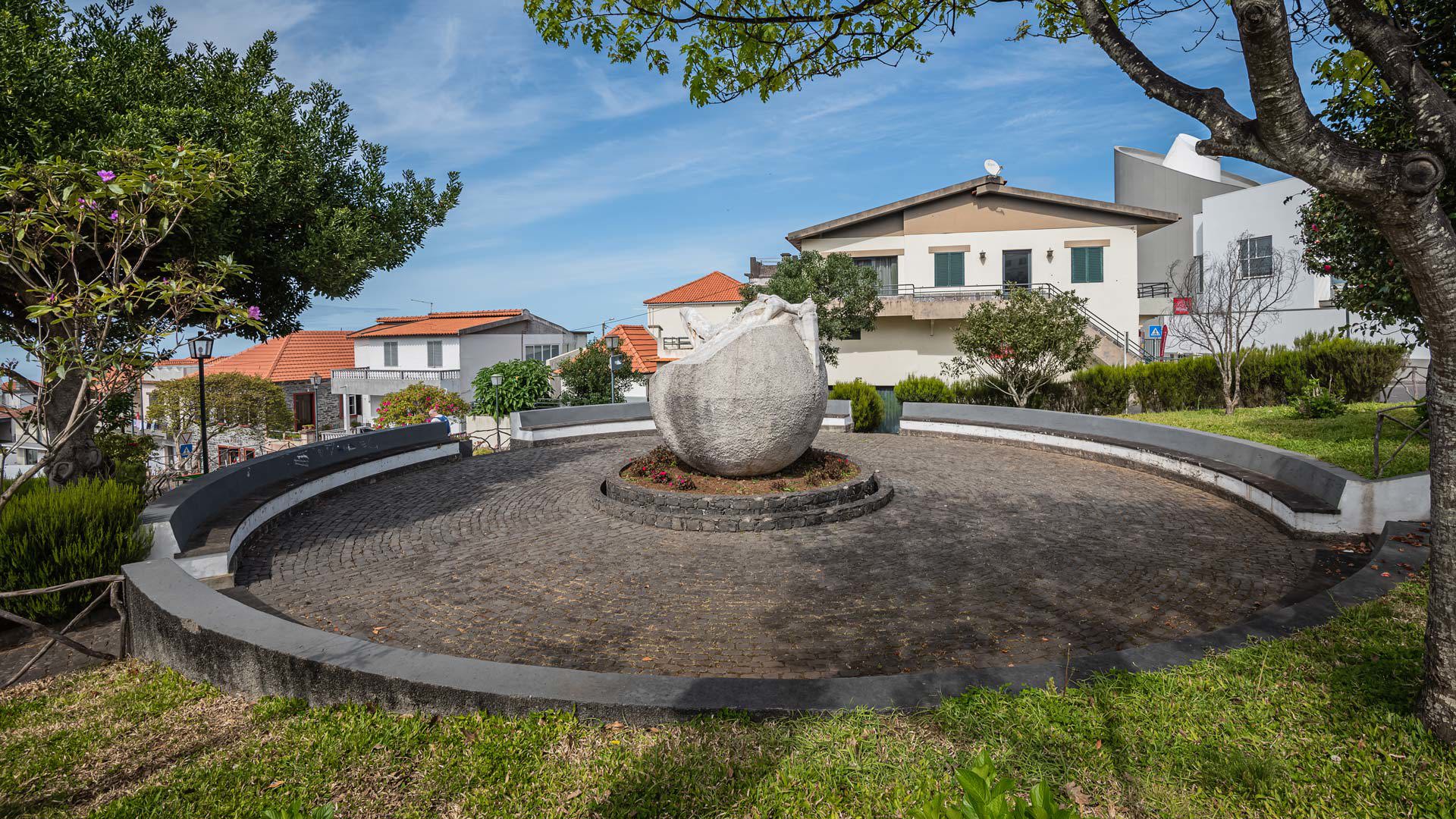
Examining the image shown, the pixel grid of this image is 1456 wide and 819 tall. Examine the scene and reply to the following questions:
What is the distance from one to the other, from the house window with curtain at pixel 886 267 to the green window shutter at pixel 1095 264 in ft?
22.2

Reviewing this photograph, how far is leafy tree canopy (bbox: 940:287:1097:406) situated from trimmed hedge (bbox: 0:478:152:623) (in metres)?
17.7

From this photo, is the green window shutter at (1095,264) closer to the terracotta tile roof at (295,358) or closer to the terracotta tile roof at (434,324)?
the terracotta tile roof at (434,324)

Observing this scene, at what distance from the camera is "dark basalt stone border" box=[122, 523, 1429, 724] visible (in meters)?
4.28

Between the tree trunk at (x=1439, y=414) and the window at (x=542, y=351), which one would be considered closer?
the tree trunk at (x=1439, y=414)

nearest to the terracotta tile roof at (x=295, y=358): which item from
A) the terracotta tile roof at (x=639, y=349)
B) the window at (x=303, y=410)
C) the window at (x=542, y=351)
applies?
the window at (x=303, y=410)

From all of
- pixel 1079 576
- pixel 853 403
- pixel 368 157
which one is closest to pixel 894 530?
pixel 1079 576

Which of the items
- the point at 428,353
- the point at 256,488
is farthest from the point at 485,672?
the point at 428,353

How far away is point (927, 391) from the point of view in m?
21.9

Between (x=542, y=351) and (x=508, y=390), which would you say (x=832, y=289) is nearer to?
(x=508, y=390)

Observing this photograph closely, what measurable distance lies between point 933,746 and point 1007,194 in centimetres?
2652

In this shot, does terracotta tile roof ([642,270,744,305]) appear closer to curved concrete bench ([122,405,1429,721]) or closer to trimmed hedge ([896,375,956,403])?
trimmed hedge ([896,375,956,403])

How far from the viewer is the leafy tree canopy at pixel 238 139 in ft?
26.2

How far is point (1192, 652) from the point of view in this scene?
491 centimetres

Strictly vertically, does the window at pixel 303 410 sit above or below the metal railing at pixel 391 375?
below
